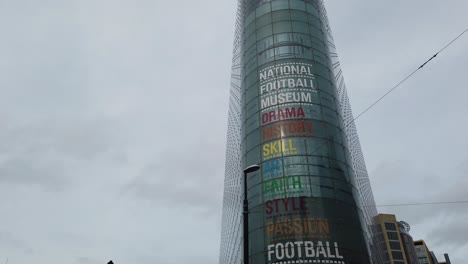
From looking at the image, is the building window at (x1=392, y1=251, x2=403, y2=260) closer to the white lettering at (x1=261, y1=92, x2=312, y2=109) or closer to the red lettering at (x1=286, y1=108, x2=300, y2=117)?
the white lettering at (x1=261, y1=92, x2=312, y2=109)

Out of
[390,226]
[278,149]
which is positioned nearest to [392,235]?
[390,226]

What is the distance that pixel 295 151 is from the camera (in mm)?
43594

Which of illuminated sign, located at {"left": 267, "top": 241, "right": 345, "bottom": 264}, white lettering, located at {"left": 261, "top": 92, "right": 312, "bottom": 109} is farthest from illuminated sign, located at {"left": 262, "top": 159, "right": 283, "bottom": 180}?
illuminated sign, located at {"left": 267, "top": 241, "right": 345, "bottom": 264}

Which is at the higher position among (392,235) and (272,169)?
(392,235)

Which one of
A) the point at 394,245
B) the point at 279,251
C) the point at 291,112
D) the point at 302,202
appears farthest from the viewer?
the point at 394,245

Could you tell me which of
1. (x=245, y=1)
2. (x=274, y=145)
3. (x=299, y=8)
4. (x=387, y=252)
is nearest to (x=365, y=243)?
(x=274, y=145)

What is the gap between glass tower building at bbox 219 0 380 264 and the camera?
39.6m

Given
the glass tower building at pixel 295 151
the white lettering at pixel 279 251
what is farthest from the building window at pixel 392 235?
the white lettering at pixel 279 251

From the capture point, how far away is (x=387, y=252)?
11144 cm

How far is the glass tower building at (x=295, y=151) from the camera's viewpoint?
130 ft

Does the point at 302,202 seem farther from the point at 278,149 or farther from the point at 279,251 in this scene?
the point at 278,149

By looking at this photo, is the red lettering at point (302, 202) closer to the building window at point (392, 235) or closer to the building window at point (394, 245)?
the building window at point (394, 245)

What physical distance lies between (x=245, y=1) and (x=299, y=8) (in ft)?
32.1

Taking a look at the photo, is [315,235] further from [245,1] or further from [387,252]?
[387,252]
